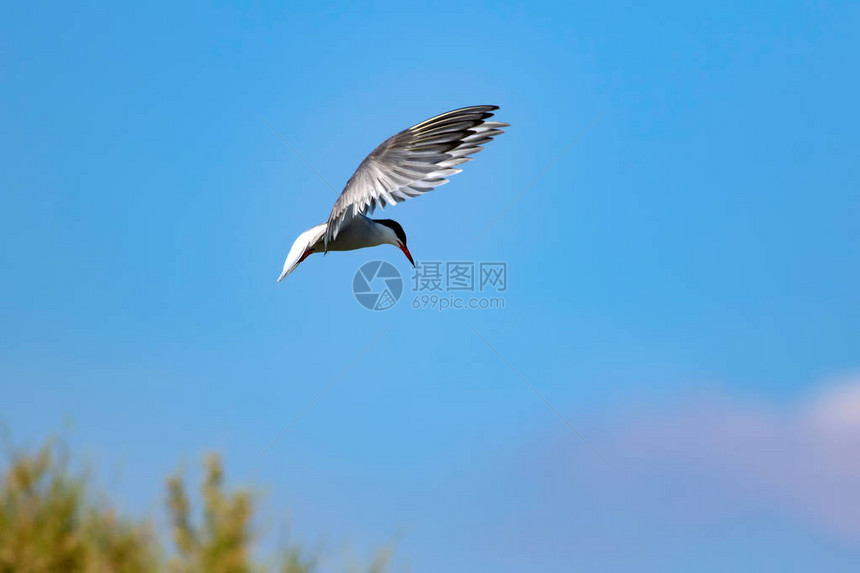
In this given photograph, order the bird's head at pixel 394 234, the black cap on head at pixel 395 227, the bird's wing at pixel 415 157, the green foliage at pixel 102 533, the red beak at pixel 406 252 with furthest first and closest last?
1. the red beak at pixel 406 252
2. the black cap on head at pixel 395 227
3. the bird's head at pixel 394 234
4. the bird's wing at pixel 415 157
5. the green foliage at pixel 102 533

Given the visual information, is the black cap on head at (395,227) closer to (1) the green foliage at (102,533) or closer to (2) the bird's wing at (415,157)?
(2) the bird's wing at (415,157)

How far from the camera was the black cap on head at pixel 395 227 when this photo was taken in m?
10.2

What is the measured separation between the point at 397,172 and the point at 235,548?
4.49 metres

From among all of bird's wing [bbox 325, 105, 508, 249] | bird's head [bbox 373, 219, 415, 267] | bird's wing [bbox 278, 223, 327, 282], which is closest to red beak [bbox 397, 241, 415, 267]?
bird's head [bbox 373, 219, 415, 267]

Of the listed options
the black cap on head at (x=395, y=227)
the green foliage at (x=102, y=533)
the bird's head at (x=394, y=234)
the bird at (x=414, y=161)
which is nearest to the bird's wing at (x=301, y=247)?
the bird at (x=414, y=161)

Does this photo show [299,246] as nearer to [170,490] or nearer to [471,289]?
[471,289]

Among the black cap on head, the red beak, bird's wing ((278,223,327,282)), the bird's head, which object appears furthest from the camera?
the red beak

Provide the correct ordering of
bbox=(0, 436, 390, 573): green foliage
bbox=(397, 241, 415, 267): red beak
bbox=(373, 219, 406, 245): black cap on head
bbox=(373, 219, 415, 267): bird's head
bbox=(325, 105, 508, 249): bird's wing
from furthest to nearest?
bbox=(397, 241, 415, 267): red beak → bbox=(373, 219, 406, 245): black cap on head → bbox=(373, 219, 415, 267): bird's head → bbox=(325, 105, 508, 249): bird's wing → bbox=(0, 436, 390, 573): green foliage

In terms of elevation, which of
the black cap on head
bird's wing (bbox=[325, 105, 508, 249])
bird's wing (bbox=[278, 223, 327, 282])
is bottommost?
bird's wing (bbox=[278, 223, 327, 282])

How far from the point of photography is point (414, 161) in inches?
322

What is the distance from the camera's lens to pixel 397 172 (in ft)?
26.5

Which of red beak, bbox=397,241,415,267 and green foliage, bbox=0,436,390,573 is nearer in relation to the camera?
green foliage, bbox=0,436,390,573

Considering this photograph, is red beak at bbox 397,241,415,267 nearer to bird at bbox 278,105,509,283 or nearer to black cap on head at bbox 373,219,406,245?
black cap on head at bbox 373,219,406,245

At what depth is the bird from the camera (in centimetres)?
795
